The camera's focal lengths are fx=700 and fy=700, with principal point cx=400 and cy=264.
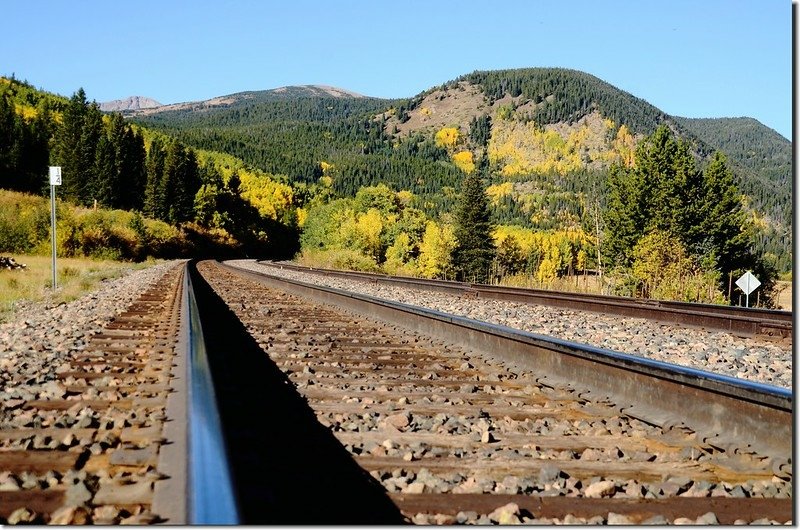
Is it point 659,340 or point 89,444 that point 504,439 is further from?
point 659,340

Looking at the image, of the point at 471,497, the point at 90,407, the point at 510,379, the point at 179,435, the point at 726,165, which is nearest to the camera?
the point at 471,497

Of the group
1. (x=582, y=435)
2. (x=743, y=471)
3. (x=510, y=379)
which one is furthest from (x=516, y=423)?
(x=510, y=379)

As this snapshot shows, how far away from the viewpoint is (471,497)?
8.63 feet

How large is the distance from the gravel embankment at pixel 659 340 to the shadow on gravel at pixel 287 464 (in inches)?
162

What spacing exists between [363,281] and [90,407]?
2172cm

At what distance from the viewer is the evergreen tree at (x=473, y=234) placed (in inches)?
2598

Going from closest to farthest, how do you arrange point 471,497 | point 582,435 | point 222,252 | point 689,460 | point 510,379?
point 471,497 → point 689,460 → point 582,435 → point 510,379 → point 222,252

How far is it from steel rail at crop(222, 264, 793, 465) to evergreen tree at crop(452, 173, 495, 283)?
5946 cm

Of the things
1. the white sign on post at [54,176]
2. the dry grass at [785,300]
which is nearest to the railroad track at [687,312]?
the dry grass at [785,300]

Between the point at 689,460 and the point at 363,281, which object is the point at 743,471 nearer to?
the point at 689,460

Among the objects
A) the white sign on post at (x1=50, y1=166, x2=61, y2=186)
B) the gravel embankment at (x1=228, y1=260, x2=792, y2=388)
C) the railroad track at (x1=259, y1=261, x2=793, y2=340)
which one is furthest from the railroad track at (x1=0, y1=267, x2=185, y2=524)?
the white sign on post at (x1=50, y1=166, x2=61, y2=186)

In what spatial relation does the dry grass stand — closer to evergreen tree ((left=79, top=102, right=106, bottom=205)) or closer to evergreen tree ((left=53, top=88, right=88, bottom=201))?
evergreen tree ((left=79, top=102, right=106, bottom=205))

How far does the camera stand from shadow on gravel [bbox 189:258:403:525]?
2.44m

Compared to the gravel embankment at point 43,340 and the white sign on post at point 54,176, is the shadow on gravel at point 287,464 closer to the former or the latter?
the gravel embankment at point 43,340
